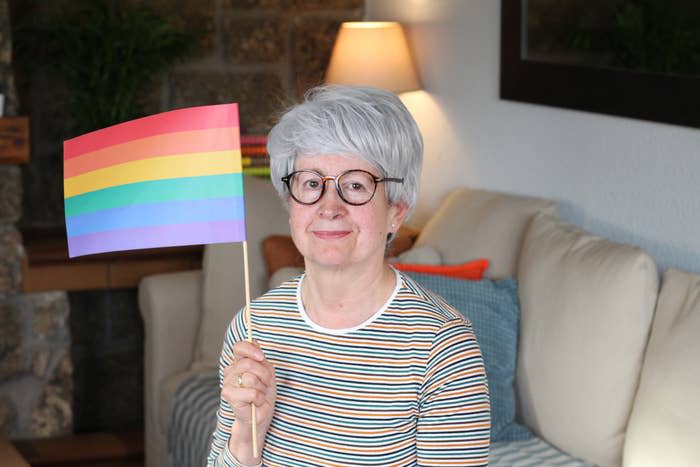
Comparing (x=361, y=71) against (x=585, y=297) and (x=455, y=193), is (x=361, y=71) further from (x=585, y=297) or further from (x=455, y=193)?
(x=585, y=297)

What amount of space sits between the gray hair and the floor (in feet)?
7.21

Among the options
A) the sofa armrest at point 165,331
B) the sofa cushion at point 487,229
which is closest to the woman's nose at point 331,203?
the sofa cushion at point 487,229

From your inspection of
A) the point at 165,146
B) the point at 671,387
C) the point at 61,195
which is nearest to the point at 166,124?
the point at 165,146

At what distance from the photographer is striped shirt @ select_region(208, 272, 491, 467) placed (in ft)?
4.70

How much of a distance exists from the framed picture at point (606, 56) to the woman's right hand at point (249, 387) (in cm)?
133

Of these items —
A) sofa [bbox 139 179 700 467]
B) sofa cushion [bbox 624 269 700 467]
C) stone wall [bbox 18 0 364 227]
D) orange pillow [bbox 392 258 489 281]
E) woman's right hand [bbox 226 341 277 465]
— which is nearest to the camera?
woman's right hand [bbox 226 341 277 465]

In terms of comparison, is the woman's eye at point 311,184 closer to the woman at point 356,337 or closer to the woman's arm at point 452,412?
the woman at point 356,337

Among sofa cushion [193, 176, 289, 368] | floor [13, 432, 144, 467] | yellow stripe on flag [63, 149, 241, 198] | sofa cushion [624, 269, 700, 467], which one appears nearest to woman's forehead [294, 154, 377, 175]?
yellow stripe on flag [63, 149, 241, 198]

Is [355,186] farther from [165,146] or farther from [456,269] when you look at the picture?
[456,269]

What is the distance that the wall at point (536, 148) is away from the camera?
2430 mm

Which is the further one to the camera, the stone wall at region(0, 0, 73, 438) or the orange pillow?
the stone wall at region(0, 0, 73, 438)

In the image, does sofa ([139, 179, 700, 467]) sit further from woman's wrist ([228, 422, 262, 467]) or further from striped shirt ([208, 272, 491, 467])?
woman's wrist ([228, 422, 262, 467])

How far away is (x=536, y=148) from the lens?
299cm

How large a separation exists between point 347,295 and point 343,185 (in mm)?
157
